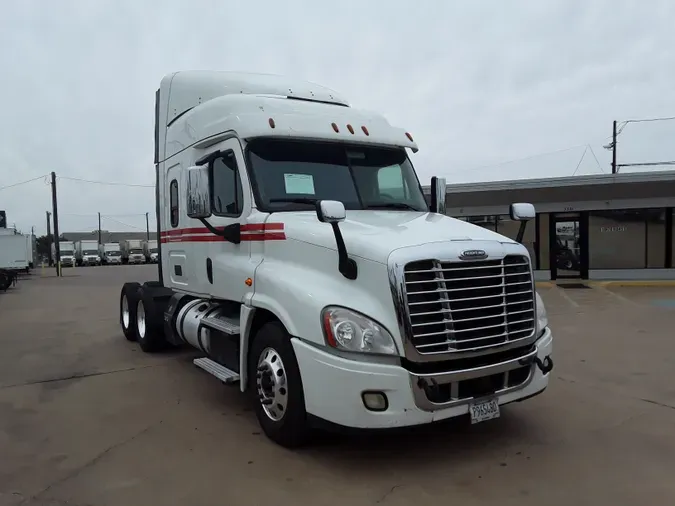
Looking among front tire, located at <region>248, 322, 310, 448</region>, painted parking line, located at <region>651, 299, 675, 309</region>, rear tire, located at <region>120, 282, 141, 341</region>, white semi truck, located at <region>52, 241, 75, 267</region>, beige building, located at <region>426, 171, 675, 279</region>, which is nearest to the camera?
front tire, located at <region>248, 322, 310, 448</region>

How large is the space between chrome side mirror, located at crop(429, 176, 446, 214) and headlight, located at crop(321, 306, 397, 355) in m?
2.29

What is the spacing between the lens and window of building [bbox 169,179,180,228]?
23.3ft

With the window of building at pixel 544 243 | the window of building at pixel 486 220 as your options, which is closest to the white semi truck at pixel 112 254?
the window of building at pixel 486 220

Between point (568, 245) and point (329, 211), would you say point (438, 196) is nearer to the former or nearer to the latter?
point (329, 211)

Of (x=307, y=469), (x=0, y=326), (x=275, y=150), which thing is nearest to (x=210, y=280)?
(x=275, y=150)

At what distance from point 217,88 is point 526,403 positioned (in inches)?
197

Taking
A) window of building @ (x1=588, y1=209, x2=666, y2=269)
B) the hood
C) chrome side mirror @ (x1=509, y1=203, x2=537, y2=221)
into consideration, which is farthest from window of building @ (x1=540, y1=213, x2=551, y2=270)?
the hood

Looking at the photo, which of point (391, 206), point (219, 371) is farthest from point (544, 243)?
point (219, 371)

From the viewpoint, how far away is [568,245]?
19969mm

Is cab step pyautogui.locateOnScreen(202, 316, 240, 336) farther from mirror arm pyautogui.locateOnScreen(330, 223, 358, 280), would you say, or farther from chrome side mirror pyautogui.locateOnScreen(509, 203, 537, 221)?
chrome side mirror pyautogui.locateOnScreen(509, 203, 537, 221)

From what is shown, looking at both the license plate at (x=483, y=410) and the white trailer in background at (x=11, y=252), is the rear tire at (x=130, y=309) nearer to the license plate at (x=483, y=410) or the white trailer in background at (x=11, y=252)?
the license plate at (x=483, y=410)

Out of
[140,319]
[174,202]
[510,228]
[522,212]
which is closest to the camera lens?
[522,212]

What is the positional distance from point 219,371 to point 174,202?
9.10 feet

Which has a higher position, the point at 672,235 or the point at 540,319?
the point at 672,235
